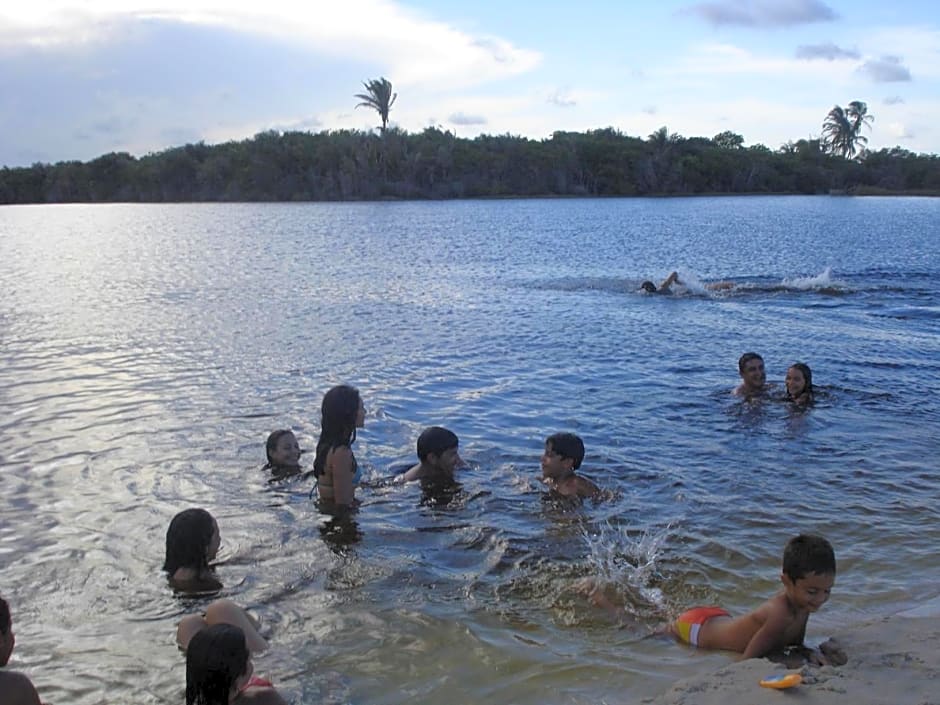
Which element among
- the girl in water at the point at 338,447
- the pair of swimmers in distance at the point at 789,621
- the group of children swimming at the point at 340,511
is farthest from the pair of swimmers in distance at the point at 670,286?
the pair of swimmers in distance at the point at 789,621

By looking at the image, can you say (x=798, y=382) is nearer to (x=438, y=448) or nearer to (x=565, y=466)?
(x=565, y=466)

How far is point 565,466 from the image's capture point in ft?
27.1

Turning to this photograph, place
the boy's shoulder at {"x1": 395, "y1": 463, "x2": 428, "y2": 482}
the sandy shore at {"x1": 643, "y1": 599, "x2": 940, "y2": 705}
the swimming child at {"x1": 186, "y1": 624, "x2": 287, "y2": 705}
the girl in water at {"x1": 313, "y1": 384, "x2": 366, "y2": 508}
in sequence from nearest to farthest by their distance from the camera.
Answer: the swimming child at {"x1": 186, "y1": 624, "x2": 287, "y2": 705}, the sandy shore at {"x1": 643, "y1": 599, "x2": 940, "y2": 705}, the girl in water at {"x1": 313, "y1": 384, "x2": 366, "y2": 508}, the boy's shoulder at {"x1": 395, "y1": 463, "x2": 428, "y2": 482}

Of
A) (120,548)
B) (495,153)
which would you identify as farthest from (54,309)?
(495,153)

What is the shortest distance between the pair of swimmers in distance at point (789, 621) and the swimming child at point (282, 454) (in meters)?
4.87

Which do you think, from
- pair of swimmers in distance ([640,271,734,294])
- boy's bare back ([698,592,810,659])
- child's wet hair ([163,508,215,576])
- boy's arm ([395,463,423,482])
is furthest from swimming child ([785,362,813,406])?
pair of swimmers in distance ([640,271,734,294])

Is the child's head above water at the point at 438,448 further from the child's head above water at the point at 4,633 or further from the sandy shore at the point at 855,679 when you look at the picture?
the child's head above water at the point at 4,633

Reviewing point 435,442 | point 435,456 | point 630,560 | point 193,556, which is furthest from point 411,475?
point 193,556

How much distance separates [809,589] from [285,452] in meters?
5.71

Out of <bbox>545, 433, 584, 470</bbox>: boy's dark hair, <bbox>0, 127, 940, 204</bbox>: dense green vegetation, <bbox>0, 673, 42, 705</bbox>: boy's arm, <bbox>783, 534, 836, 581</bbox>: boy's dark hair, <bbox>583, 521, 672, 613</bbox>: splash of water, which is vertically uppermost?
<bbox>0, 127, 940, 204</bbox>: dense green vegetation

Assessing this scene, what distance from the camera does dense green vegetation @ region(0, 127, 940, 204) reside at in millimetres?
101375

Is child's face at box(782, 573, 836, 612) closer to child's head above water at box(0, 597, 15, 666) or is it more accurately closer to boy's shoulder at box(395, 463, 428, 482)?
child's head above water at box(0, 597, 15, 666)

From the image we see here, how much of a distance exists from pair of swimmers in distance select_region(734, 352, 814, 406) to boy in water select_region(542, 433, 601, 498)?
461 centimetres

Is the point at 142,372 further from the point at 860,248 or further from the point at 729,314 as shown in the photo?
the point at 860,248
